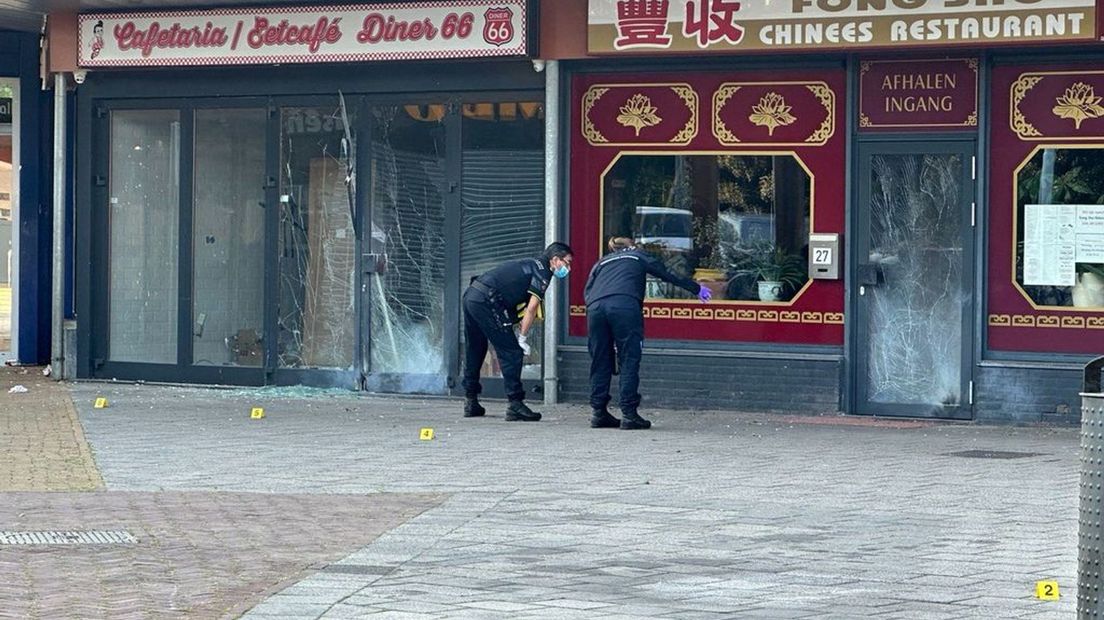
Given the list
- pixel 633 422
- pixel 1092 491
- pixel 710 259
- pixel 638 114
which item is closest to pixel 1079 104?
pixel 710 259

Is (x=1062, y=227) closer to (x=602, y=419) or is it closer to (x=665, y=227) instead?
(x=665, y=227)

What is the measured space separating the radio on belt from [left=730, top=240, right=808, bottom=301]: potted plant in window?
15 centimetres

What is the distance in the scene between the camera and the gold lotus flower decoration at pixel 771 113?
1583 centimetres

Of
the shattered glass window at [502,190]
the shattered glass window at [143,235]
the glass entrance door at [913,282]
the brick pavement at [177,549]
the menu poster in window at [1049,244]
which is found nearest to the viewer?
the brick pavement at [177,549]

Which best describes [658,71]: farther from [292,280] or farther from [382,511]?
[382,511]

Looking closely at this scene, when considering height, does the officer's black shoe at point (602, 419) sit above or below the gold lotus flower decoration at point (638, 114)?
below

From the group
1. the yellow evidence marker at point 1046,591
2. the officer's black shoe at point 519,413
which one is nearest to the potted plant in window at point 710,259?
Result: the officer's black shoe at point 519,413

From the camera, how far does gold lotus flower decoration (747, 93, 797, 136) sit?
15.8 meters

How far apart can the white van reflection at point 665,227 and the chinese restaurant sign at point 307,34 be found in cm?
180

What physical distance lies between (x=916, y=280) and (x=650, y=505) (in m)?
6.12

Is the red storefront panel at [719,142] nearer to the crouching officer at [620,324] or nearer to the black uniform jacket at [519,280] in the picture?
the crouching officer at [620,324]

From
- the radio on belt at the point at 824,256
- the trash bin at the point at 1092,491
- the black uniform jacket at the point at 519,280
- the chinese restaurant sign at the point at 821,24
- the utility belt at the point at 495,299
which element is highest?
the chinese restaurant sign at the point at 821,24

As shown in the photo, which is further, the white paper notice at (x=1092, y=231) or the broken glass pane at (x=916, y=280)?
the broken glass pane at (x=916, y=280)

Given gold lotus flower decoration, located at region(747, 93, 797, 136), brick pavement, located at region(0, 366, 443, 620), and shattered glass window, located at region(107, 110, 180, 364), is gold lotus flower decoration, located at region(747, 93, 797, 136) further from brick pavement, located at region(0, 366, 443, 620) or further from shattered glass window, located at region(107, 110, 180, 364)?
brick pavement, located at region(0, 366, 443, 620)
